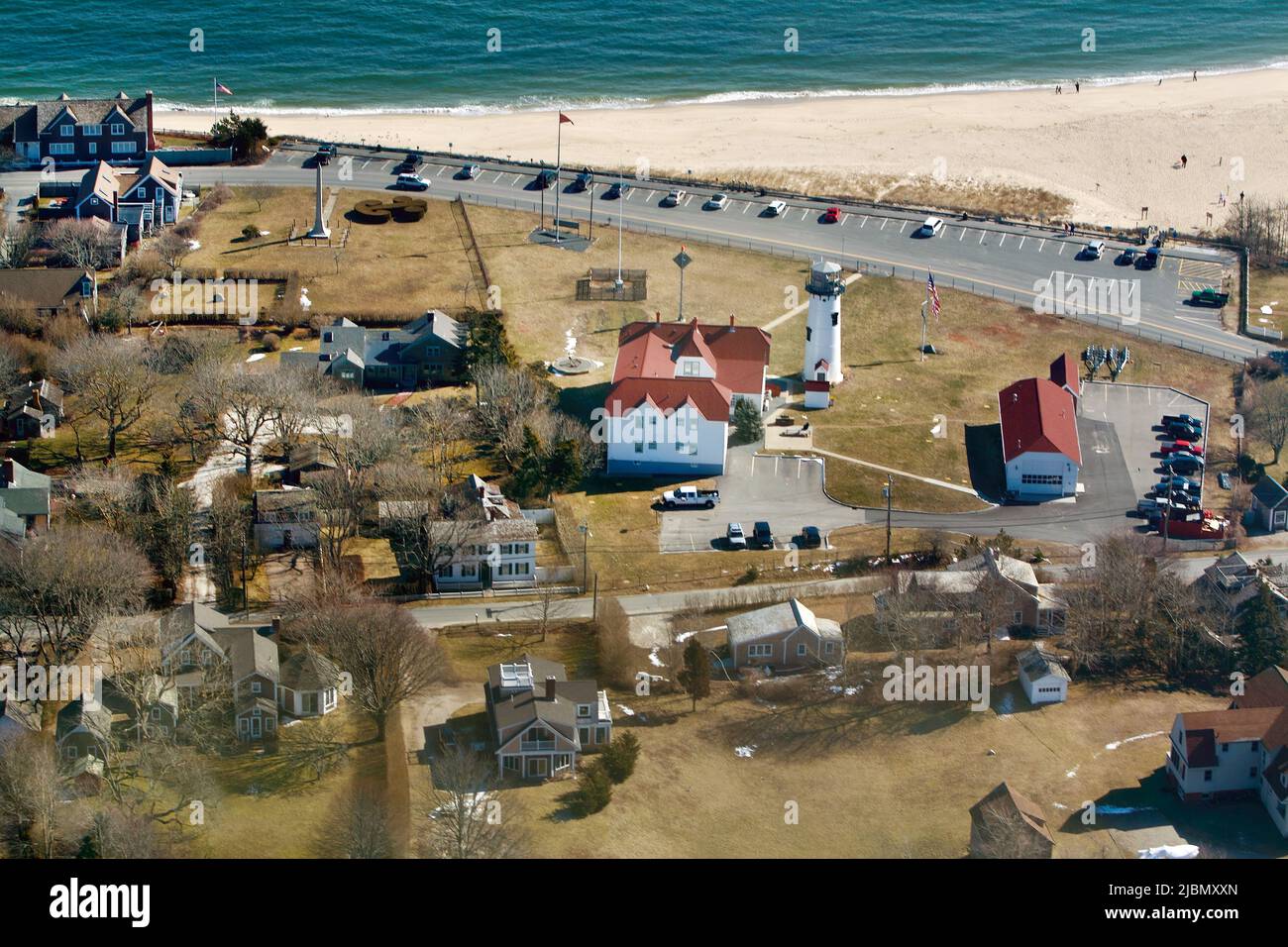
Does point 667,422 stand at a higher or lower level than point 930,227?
lower

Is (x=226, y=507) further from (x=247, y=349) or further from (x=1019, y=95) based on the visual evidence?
(x=1019, y=95)

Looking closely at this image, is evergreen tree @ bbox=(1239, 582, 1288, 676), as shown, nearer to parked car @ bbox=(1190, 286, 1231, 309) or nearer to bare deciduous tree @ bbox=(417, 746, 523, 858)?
bare deciduous tree @ bbox=(417, 746, 523, 858)

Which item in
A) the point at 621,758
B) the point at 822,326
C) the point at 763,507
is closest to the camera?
the point at 621,758

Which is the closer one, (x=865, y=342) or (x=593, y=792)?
(x=593, y=792)

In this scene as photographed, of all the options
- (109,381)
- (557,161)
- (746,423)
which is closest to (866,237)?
(557,161)

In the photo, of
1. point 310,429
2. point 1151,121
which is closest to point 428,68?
point 1151,121

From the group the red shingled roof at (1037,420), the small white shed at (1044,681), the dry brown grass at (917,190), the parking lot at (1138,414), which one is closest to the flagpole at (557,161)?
the dry brown grass at (917,190)

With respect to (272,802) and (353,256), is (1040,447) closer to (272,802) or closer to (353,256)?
(272,802)

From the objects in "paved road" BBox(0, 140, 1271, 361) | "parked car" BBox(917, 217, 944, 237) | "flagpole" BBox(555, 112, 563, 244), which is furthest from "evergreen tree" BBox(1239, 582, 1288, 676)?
"flagpole" BBox(555, 112, 563, 244)
